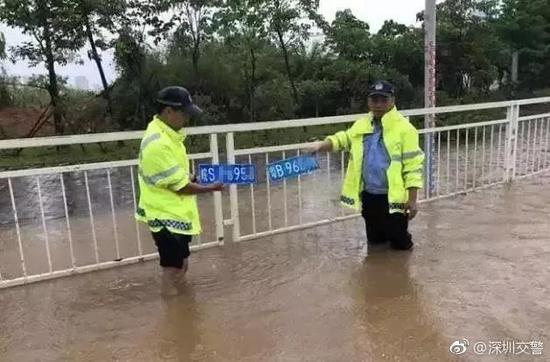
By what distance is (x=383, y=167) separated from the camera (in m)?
4.16

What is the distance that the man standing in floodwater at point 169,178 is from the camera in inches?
126

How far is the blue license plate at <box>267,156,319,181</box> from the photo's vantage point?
4258 millimetres

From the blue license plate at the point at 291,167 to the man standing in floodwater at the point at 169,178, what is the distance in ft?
2.68

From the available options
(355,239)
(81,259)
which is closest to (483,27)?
(355,239)

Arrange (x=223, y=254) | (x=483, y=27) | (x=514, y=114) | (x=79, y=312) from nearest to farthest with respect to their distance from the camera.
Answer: (x=79, y=312)
(x=223, y=254)
(x=514, y=114)
(x=483, y=27)

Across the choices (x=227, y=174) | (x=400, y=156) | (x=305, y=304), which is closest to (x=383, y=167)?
(x=400, y=156)

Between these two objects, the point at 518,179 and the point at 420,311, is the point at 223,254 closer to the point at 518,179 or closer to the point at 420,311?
the point at 420,311

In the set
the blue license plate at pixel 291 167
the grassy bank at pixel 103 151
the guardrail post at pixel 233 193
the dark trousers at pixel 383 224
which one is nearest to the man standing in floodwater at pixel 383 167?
the dark trousers at pixel 383 224

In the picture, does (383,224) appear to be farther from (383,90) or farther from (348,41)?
(348,41)

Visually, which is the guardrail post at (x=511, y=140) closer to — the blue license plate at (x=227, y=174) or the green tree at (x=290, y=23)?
the blue license plate at (x=227, y=174)

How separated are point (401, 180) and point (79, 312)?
236 centimetres

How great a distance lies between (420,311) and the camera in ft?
10.8

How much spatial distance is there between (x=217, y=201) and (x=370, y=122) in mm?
1349

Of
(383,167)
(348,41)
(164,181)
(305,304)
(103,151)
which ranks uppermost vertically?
(348,41)
